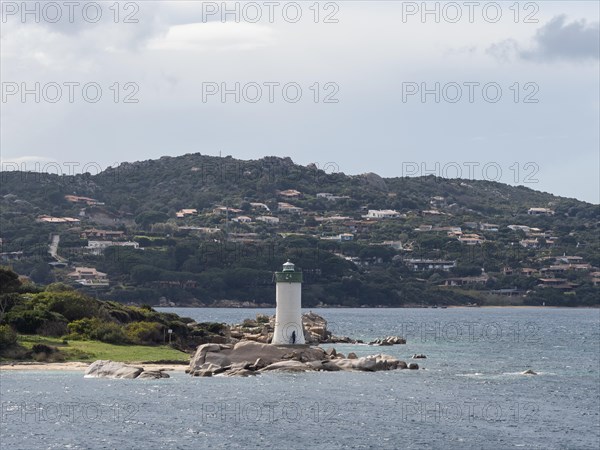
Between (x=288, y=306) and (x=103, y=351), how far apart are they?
35.6 ft

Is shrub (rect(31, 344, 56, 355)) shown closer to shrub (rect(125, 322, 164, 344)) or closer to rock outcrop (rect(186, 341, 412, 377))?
rock outcrop (rect(186, 341, 412, 377))

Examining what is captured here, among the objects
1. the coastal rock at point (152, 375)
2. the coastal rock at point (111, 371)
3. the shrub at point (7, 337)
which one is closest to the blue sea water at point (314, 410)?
the coastal rock at point (152, 375)

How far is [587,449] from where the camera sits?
47688 millimetres

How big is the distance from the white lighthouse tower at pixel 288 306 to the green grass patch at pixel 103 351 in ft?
18.7

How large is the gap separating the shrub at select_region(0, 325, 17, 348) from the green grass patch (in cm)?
118

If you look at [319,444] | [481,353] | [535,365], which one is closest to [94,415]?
[319,444]

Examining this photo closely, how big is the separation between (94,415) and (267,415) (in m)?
7.14

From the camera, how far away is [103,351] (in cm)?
7075

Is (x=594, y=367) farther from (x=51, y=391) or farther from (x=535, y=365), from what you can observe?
(x=51, y=391)

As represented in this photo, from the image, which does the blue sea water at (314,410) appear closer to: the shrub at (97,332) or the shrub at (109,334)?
the shrub at (109,334)

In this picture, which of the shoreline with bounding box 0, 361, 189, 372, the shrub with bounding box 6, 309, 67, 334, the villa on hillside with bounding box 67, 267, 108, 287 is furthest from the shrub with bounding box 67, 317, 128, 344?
the villa on hillside with bounding box 67, 267, 108, 287

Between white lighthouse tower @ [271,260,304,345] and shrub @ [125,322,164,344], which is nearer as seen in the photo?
white lighthouse tower @ [271,260,304,345]

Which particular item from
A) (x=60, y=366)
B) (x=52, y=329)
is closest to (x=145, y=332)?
(x=52, y=329)

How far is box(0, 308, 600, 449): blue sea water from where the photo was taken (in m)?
47.4
